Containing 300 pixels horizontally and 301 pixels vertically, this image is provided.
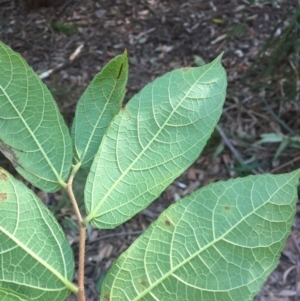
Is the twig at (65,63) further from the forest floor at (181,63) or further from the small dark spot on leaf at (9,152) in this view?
the small dark spot on leaf at (9,152)

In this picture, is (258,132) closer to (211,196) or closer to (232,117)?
(232,117)

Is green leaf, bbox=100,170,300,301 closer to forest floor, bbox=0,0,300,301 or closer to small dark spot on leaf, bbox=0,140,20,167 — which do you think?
small dark spot on leaf, bbox=0,140,20,167

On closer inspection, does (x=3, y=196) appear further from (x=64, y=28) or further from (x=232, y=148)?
(x=64, y=28)

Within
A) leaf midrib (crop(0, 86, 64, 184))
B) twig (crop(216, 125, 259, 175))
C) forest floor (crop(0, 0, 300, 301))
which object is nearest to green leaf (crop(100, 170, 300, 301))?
leaf midrib (crop(0, 86, 64, 184))

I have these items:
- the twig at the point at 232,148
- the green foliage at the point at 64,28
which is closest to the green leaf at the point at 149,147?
the twig at the point at 232,148

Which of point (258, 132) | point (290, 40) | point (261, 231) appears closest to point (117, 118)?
point (261, 231)

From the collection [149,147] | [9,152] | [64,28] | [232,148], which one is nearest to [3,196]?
[9,152]

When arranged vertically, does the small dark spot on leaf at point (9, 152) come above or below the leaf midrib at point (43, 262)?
above
